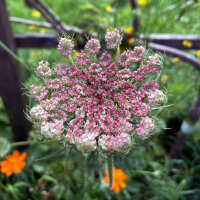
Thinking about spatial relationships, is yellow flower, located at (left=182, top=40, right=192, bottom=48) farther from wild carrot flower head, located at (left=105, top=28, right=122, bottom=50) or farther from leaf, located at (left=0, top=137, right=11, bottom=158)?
leaf, located at (left=0, top=137, right=11, bottom=158)

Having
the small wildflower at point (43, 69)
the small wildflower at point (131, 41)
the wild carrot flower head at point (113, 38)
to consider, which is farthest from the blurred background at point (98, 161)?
the small wildflower at point (43, 69)

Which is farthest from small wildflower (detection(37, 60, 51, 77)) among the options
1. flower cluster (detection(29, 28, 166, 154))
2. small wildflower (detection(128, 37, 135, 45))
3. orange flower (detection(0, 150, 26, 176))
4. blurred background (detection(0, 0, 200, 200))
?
orange flower (detection(0, 150, 26, 176))

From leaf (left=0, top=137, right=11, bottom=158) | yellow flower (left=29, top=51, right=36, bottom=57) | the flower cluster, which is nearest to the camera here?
the flower cluster

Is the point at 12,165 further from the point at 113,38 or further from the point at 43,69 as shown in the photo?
the point at 113,38

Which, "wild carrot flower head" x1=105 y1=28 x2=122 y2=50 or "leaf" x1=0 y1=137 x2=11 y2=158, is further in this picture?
"leaf" x1=0 y1=137 x2=11 y2=158

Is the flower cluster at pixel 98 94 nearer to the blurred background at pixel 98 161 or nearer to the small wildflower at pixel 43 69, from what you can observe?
the small wildflower at pixel 43 69

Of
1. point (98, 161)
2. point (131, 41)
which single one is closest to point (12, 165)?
point (98, 161)

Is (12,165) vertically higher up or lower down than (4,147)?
lower down

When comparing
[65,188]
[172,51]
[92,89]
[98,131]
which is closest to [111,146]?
[98,131]

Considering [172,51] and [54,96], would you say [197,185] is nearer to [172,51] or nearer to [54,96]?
[172,51]
